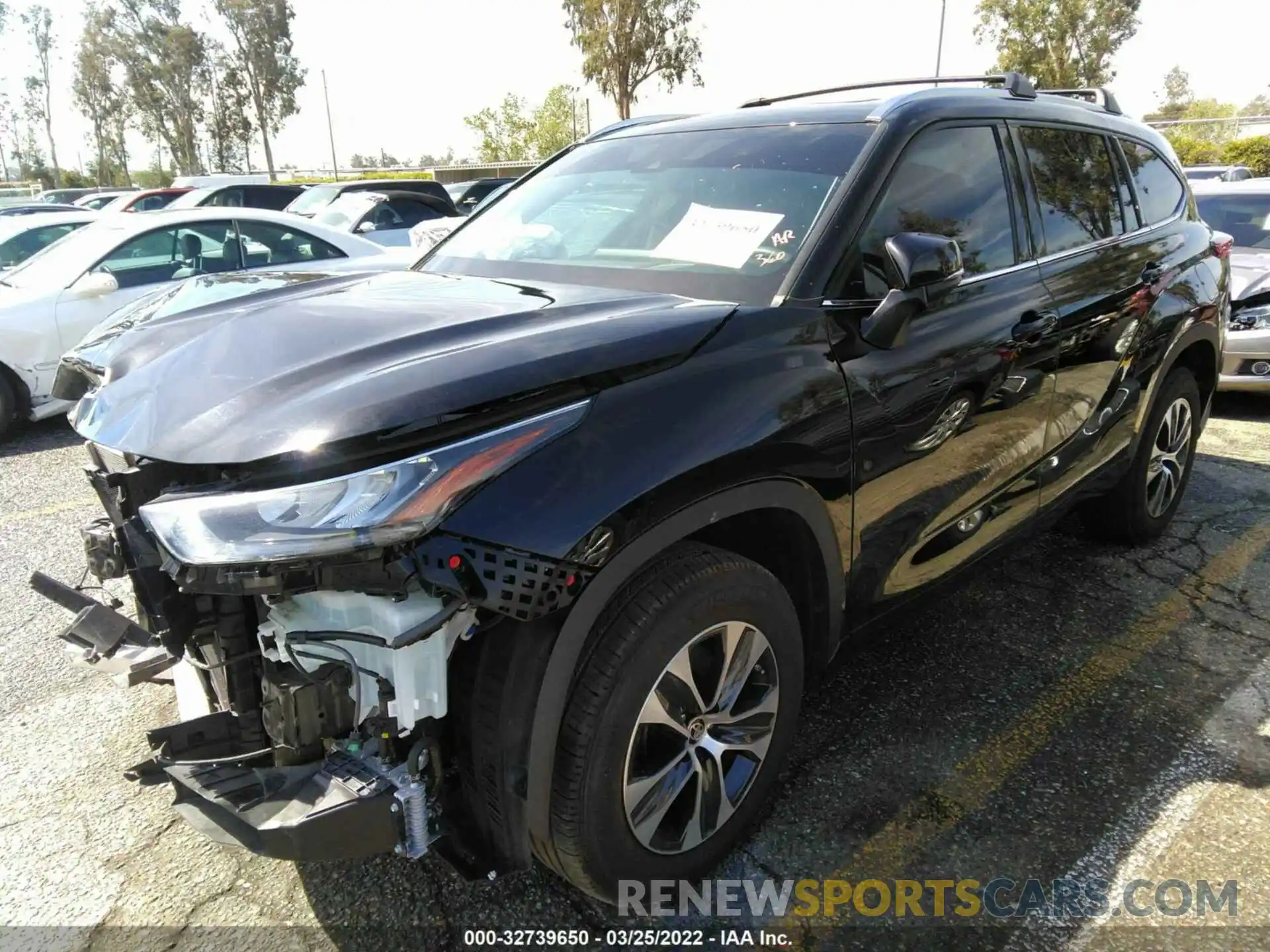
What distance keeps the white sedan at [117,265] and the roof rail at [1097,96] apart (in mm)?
4378

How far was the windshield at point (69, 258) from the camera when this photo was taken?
272 inches

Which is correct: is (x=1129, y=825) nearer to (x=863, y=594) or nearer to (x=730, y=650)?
(x=863, y=594)

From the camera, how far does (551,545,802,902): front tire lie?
6.12 feet

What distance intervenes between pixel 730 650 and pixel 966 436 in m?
1.09

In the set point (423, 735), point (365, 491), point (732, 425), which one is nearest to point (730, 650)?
point (732, 425)

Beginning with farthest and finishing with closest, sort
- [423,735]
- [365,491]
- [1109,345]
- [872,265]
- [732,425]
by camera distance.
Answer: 1. [1109,345]
2. [872,265]
3. [732,425]
4. [423,735]
5. [365,491]

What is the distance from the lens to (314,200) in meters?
13.9

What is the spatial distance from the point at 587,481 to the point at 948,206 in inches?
66.9

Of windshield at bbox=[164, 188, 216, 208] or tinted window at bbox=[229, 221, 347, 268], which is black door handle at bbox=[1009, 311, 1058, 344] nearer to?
tinted window at bbox=[229, 221, 347, 268]

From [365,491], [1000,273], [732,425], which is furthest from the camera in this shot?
[1000,273]

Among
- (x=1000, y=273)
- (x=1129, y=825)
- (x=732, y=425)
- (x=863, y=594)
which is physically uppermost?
(x=1000, y=273)

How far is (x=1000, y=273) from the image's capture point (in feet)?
9.44

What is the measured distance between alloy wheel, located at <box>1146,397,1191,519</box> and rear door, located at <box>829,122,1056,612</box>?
54.5 inches

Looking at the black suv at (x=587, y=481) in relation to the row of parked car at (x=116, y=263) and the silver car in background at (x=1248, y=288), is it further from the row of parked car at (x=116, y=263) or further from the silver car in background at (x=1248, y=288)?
the silver car in background at (x=1248, y=288)
